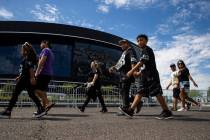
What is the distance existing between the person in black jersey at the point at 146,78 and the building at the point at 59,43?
3153 centimetres

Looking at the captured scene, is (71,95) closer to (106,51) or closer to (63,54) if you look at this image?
(63,54)

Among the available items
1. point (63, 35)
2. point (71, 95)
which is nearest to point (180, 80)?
point (71, 95)

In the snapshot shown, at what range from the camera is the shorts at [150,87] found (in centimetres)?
654

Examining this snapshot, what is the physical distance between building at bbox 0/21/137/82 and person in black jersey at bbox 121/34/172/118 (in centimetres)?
3153

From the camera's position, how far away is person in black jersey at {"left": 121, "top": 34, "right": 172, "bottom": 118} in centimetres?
654

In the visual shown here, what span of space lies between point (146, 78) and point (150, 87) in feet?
0.67

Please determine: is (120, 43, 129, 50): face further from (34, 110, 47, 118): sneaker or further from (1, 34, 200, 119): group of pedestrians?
(34, 110, 47, 118): sneaker

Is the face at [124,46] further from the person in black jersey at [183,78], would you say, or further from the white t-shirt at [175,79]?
the white t-shirt at [175,79]

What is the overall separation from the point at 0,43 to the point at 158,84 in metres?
35.1

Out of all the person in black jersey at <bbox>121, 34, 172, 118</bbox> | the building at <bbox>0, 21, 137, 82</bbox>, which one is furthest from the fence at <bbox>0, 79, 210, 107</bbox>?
the building at <bbox>0, 21, 137, 82</bbox>

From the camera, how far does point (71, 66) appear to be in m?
39.5

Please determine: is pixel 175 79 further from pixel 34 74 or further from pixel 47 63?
pixel 34 74

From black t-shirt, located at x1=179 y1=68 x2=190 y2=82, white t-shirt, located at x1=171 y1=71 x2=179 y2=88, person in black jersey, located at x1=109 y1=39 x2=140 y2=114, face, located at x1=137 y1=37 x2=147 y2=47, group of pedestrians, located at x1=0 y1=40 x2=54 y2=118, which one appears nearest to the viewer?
face, located at x1=137 y1=37 x2=147 y2=47

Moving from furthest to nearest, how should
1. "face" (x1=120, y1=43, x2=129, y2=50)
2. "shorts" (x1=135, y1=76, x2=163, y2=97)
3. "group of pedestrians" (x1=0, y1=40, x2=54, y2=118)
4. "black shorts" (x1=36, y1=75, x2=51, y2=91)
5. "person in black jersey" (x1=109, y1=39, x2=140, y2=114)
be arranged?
"face" (x1=120, y1=43, x2=129, y2=50), "person in black jersey" (x1=109, y1=39, x2=140, y2=114), "black shorts" (x1=36, y1=75, x2=51, y2=91), "group of pedestrians" (x1=0, y1=40, x2=54, y2=118), "shorts" (x1=135, y1=76, x2=163, y2=97)
